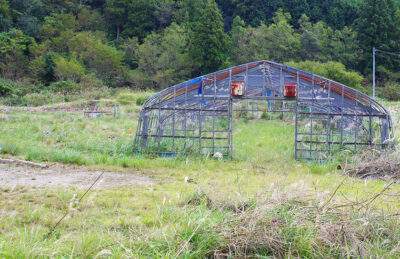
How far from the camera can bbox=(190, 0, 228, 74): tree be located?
119 ft

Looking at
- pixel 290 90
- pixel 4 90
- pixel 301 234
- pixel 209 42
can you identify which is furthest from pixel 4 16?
pixel 301 234

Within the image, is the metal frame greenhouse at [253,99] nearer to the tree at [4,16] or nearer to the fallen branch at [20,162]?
the fallen branch at [20,162]

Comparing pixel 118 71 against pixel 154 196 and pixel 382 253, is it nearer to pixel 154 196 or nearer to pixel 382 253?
pixel 154 196

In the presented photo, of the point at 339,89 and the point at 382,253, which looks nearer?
the point at 382,253

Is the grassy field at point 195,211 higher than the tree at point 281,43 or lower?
lower

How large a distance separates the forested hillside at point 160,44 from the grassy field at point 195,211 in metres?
22.7

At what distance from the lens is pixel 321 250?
2928mm

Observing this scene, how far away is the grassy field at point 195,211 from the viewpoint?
2879 mm

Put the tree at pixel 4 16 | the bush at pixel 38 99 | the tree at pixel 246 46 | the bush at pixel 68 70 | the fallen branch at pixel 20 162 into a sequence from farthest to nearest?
the tree at pixel 246 46, the tree at pixel 4 16, the bush at pixel 68 70, the bush at pixel 38 99, the fallen branch at pixel 20 162

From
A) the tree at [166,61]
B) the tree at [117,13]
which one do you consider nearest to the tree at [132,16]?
the tree at [117,13]

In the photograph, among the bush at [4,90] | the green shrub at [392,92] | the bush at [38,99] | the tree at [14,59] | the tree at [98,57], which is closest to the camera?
the bush at [38,99]

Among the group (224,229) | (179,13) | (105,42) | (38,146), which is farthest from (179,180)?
(179,13)

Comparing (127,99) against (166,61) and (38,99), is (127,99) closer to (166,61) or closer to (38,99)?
(38,99)

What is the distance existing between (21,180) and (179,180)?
3361mm
